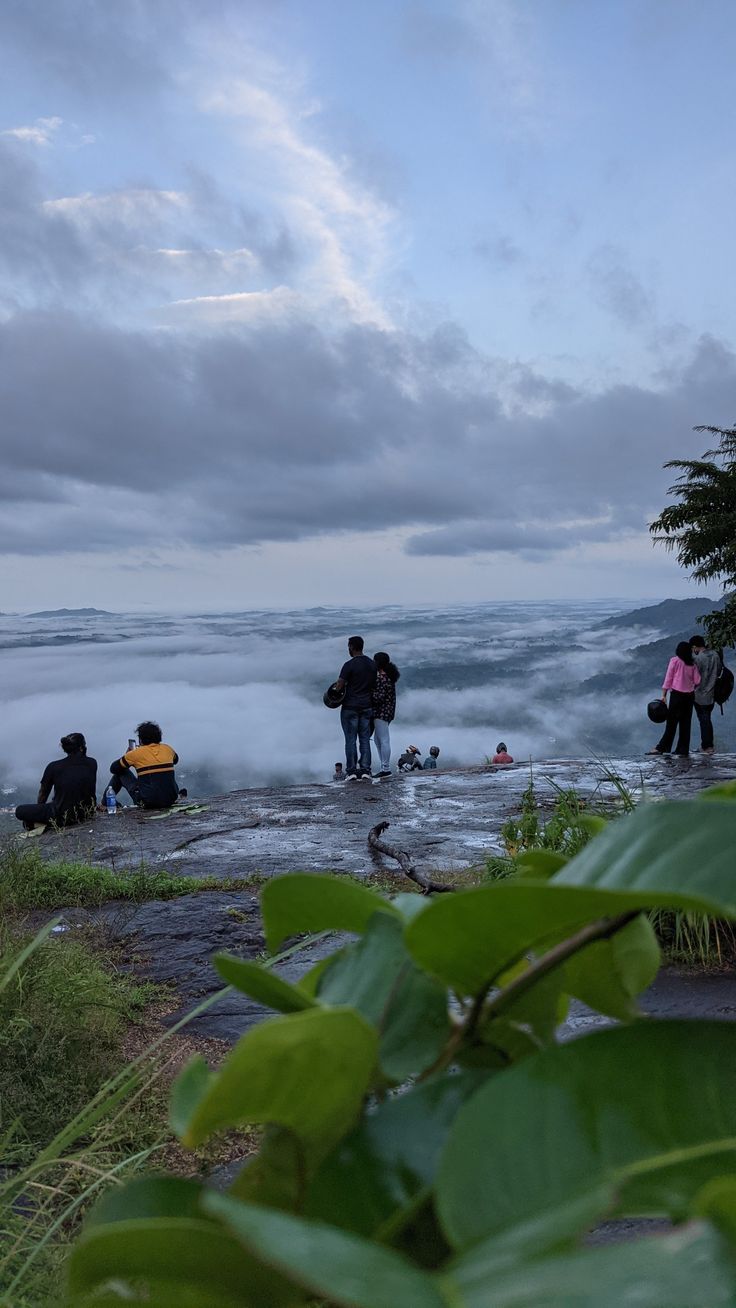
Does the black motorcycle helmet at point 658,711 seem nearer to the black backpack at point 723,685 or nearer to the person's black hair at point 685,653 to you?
the black backpack at point 723,685

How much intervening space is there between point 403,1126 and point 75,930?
581cm

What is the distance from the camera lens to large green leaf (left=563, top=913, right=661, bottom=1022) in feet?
1.39

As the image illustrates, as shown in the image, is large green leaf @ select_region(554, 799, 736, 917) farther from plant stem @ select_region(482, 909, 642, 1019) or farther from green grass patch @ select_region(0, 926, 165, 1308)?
green grass patch @ select_region(0, 926, 165, 1308)

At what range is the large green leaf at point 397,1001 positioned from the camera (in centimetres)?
37

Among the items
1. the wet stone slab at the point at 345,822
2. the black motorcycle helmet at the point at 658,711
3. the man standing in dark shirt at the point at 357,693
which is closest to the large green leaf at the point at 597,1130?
the wet stone slab at the point at 345,822

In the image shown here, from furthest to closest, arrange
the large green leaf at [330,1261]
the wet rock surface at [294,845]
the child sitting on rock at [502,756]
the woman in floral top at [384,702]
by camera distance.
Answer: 1. the child sitting on rock at [502,756]
2. the woman in floral top at [384,702]
3. the wet rock surface at [294,845]
4. the large green leaf at [330,1261]

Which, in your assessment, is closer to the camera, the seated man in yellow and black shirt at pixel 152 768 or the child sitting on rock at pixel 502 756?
the seated man in yellow and black shirt at pixel 152 768

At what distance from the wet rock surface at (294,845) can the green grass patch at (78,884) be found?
7.3 inches

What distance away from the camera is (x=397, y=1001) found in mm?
381

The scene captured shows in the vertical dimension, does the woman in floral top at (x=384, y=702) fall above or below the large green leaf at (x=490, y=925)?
below

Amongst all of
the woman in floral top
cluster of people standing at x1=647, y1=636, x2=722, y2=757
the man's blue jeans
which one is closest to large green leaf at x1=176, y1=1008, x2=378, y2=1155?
the man's blue jeans

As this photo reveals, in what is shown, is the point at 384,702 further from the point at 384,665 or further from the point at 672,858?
the point at 672,858

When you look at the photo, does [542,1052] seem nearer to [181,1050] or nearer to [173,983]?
[181,1050]

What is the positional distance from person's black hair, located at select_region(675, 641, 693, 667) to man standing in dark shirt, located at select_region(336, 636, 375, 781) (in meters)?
4.52
